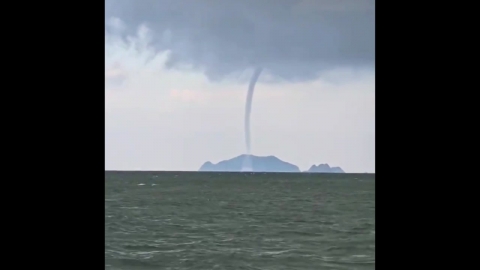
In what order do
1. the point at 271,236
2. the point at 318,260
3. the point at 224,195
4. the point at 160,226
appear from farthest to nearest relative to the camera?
the point at 224,195 → the point at 160,226 → the point at 271,236 → the point at 318,260

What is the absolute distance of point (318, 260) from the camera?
10555 mm

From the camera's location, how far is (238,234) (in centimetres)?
1580

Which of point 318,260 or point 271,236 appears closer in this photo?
point 318,260

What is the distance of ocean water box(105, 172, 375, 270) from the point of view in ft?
34.4

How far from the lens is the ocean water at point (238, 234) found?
1048 cm
